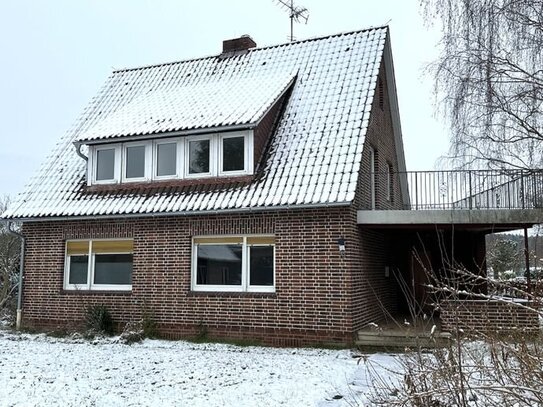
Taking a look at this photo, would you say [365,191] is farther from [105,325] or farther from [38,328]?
[38,328]

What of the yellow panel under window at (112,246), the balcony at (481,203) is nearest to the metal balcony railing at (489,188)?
the balcony at (481,203)

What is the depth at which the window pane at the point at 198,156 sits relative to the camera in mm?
13922

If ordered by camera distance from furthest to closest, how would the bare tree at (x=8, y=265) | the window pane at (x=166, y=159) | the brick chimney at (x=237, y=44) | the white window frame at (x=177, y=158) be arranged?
the brick chimney at (x=237, y=44) → the bare tree at (x=8, y=265) → the window pane at (x=166, y=159) → the white window frame at (x=177, y=158)

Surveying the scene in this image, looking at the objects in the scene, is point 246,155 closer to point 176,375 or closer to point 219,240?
point 219,240

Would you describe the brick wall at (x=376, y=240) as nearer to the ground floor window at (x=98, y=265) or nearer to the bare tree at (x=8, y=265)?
the ground floor window at (x=98, y=265)

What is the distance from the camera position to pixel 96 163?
49.4ft

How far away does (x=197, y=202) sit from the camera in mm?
13094

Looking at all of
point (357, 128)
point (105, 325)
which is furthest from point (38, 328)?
point (357, 128)

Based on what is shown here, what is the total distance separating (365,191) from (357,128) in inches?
62.8

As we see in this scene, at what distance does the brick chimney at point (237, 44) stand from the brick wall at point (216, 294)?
23.8ft

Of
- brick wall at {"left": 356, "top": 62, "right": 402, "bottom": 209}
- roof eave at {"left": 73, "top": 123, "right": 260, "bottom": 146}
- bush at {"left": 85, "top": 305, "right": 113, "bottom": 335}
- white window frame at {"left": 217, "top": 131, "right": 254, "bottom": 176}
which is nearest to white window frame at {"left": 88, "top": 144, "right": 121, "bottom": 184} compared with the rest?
roof eave at {"left": 73, "top": 123, "right": 260, "bottom": 146}

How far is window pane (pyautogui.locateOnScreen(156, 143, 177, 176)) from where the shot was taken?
46.9 feet

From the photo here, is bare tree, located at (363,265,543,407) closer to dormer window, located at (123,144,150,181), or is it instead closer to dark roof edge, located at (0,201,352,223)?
dark roof edge, located at (0,201,352,223)

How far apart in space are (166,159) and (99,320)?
14.0 feet
